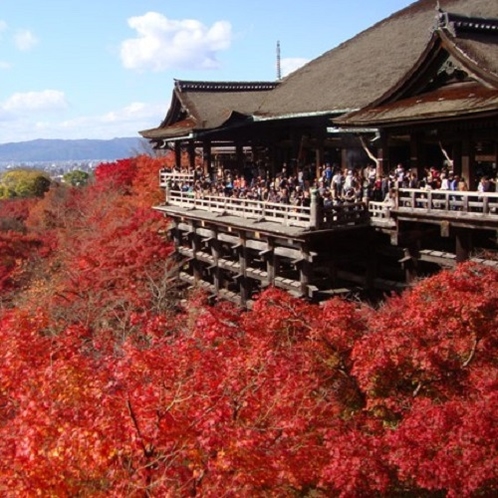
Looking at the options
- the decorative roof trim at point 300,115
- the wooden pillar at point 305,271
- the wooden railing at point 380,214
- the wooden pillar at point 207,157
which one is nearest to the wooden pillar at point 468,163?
the wooden railing at point 380,214

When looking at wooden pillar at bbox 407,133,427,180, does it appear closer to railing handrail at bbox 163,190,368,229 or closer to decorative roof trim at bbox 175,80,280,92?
railing handrail at bbox 163,190,368,229

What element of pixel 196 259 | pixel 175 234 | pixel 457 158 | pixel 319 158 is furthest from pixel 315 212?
pixel 175 234

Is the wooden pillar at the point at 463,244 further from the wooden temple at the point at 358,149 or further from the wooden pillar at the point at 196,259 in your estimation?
the wooden pillar at the point at 196,259

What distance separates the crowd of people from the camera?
18641 mm

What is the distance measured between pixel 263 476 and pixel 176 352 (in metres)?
3.03

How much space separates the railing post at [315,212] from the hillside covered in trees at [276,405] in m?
5.38

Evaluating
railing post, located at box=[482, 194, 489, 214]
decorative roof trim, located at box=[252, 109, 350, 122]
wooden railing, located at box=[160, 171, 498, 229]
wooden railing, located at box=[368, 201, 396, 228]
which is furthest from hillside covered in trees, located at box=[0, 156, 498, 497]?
decorative roof trim, located at box=[252, 109, 350, 122]

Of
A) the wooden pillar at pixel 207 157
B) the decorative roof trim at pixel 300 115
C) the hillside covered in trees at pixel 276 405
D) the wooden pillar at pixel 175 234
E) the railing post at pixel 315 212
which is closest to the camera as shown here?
the hillside covered in trees at pixel 276 405

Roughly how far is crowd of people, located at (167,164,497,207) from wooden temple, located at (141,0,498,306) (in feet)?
1.13

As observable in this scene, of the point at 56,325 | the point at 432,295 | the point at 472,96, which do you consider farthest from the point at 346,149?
the point at 432,295

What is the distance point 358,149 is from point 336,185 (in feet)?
15.3

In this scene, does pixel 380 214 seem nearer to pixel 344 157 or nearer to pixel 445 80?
pixel 445 80

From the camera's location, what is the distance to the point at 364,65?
26.4m

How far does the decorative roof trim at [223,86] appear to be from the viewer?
102 ft
